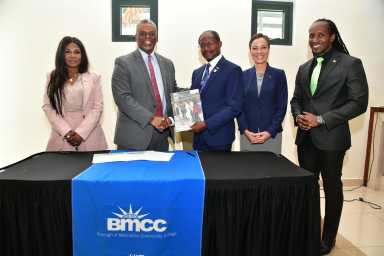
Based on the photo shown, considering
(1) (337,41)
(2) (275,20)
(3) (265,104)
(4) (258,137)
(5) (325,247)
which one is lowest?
(5) (325,247)

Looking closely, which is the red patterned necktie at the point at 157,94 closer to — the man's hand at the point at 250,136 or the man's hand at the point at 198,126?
the man's hand at the point at 198,126

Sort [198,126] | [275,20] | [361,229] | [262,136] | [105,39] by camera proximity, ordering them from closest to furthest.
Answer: [198,126] < [262,136] < [361,229] < [105,39] < [275,20]

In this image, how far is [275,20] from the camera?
4020 millimetres

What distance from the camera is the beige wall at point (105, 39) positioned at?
3.75 meters

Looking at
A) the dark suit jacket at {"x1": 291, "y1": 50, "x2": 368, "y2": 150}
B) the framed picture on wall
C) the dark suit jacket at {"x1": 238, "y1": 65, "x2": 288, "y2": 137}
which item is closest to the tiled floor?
the dark suit jacket at {"x1": 291, "y1": 50, "x2": 368, "y2": 150}

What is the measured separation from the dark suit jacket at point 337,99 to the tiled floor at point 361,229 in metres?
0.89

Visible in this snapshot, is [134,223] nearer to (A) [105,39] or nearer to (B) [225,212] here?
(B) [225,212]

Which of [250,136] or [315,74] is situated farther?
[250,136]

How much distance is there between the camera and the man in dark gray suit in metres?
2.40

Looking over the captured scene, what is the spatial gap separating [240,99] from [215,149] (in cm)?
42

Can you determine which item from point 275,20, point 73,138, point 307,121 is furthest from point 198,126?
point 275,20

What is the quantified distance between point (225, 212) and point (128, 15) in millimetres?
2924

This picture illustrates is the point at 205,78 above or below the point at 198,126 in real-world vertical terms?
above

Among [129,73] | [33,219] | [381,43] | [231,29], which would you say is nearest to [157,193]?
[33,219]
